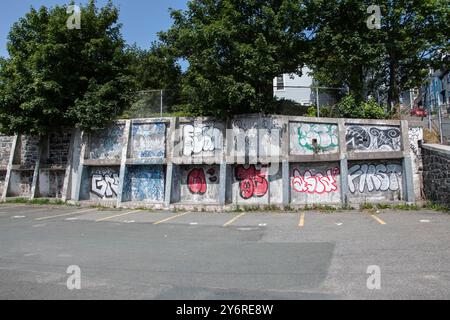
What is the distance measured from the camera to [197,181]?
18766mm

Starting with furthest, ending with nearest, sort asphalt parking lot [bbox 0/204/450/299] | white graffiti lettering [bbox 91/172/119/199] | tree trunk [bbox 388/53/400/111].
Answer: tree trunk [bbox 388/53/400/111] → white graffiti lettering [bbox 91/172/119/199] → asphalt parking lot [bbox 0/204/450/299]

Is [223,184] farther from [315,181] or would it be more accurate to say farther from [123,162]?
[123,162]

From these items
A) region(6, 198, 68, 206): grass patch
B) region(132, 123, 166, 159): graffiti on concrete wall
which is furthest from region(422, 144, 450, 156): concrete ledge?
region(6, 198, 68, 206): grass patch

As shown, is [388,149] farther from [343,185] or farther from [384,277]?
[384,277]

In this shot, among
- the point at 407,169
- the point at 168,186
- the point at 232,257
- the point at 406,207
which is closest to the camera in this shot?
the point at 232,257

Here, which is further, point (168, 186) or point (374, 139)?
point (168, 186)

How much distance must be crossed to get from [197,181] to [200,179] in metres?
0.17

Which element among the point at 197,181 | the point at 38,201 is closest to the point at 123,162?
the point at 197,181

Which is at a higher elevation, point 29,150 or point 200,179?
point 29,150

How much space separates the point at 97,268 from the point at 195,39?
12.1 metres

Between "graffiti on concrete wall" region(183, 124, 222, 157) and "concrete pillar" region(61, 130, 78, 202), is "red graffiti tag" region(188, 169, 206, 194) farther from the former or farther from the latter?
"concrete pillar" region(61, 130, 78, 202)

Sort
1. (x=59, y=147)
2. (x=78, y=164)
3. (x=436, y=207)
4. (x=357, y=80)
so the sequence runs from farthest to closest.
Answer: (x=59, y=147) < (x=78, y=164) < (x=357, y=80) < (x=436, y=207)

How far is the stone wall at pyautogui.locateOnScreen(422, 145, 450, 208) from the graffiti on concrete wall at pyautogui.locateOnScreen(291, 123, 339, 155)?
144 inches

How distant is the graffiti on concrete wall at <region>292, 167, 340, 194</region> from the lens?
57.5ft
